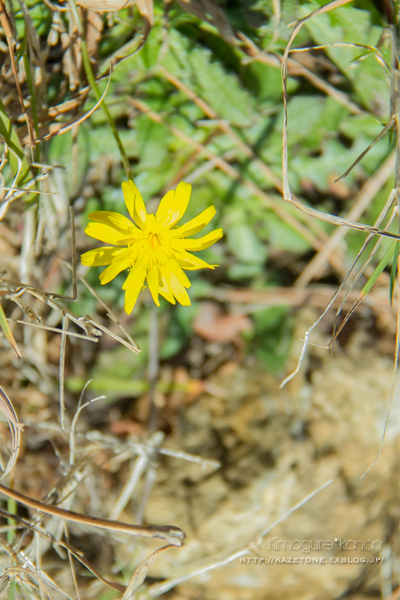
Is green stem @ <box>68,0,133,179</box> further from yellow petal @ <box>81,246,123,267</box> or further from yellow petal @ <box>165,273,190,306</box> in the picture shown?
yellow petal @ <box>165,273,190,306</box>

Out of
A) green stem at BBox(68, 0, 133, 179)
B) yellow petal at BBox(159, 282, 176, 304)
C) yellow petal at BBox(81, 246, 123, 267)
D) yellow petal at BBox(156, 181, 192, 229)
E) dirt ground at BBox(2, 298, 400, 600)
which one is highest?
green stem at BBox(68, 0, 133, 179)

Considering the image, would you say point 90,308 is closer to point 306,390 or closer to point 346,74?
point 306,390

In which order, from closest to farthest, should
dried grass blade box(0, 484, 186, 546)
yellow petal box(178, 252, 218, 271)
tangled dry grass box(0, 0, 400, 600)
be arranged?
dried grass blade box(0, 484, 186, 546) → yellow petal box(178, 252, 218, 271) → tangled dry grass box(0, 0, 400, 600)

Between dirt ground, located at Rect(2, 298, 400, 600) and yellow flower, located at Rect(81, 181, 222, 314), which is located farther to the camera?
dirt ground, located at Rect(2, 298, 400, 600)

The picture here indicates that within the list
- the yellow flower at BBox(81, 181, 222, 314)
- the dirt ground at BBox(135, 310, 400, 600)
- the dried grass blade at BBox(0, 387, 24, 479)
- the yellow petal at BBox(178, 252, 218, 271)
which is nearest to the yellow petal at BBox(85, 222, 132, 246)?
the yellow flower at BBox(81, 181, 222, 314)

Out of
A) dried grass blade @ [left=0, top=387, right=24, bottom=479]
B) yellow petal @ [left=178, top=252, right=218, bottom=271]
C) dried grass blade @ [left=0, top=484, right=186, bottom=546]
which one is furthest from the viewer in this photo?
yellow petal @ [left=178, top=252, right=218, bottom=271]

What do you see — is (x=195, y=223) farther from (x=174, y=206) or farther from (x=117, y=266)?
(x=117, y=266)
